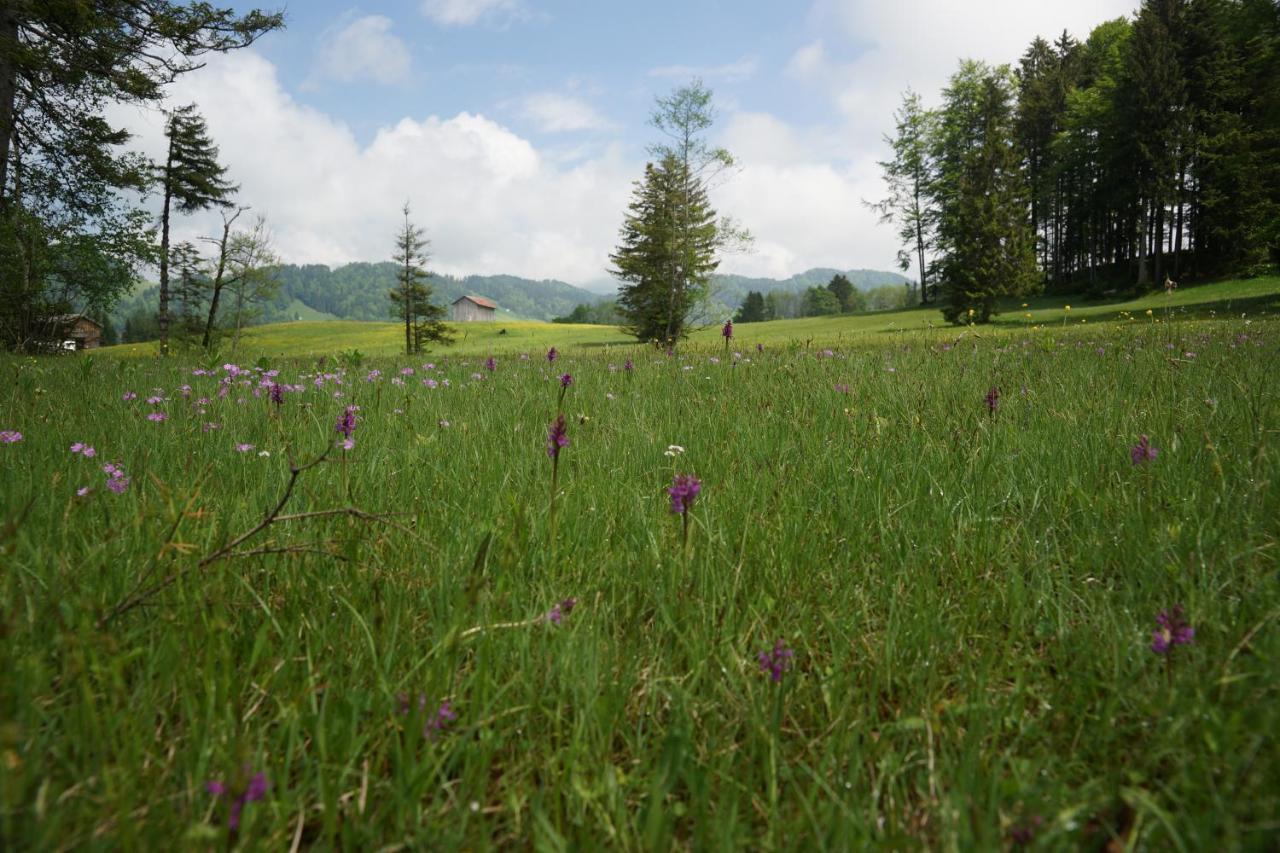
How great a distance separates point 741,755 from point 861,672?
344mm

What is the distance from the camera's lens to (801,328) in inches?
1810

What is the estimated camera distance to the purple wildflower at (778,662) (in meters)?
1.03

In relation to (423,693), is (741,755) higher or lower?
lower

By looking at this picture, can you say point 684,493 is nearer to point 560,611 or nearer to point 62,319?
point 560,611

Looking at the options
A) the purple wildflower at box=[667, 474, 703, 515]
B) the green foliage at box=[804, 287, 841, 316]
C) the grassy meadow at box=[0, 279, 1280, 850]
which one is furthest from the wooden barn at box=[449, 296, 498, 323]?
the purple wildflower at box=[667, 474, 703, 515]

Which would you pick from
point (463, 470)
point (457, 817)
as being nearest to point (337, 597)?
point (457, 817)

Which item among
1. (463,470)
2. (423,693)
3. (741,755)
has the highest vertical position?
(463,470)

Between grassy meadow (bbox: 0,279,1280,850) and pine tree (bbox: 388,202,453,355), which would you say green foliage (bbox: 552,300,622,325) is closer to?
pine tree (bbox: 388,202,453,355)

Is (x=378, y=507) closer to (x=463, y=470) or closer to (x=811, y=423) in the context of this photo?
(x=463, y=470)

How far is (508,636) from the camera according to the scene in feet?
3.99

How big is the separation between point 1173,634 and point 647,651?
38.9 inches

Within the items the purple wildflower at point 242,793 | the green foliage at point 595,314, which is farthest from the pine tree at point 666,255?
the green foliage at point 595,314

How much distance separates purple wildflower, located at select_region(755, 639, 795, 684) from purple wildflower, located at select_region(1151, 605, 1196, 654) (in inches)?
25.5

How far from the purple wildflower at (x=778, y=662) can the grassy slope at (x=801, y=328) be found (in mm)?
7123
